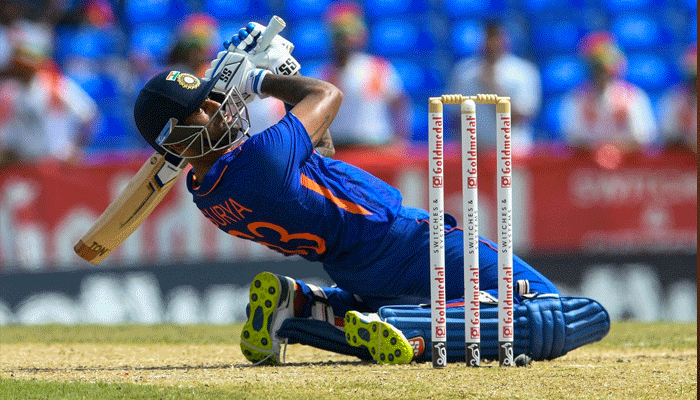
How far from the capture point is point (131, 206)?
4.36 meters

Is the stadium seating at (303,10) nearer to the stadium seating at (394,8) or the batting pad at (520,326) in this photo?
the stadium seating at (394,8)

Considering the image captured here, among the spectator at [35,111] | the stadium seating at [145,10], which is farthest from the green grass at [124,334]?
the stadium seating at [145,10]

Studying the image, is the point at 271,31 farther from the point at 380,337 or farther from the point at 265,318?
the point at 380,337

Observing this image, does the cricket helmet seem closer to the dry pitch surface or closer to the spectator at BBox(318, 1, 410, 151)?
the dry pitch surface

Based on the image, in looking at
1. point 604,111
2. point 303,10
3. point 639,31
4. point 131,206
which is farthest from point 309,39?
point 131,206

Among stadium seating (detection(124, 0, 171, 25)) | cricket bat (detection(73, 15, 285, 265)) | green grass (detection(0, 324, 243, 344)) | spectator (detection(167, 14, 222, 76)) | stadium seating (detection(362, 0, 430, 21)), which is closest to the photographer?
cricket bat (detection(73, 15, 285, 265))

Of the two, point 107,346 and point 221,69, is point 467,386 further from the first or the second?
point 107,346

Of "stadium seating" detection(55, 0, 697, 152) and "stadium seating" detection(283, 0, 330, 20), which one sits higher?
"stadium seating" detection(283, 0, 330, 20)

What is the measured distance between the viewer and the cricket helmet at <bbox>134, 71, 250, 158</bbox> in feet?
12.8

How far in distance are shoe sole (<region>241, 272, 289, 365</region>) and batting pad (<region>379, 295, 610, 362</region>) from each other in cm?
53

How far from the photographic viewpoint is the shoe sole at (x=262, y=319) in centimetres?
435

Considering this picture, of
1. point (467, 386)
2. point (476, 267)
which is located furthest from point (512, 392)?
point (476, 267)

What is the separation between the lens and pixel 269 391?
3.38 metres

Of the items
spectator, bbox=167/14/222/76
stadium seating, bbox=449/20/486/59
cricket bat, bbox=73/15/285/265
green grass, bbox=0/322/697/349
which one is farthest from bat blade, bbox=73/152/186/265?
stadium seating, bbox=449/20/486/59
